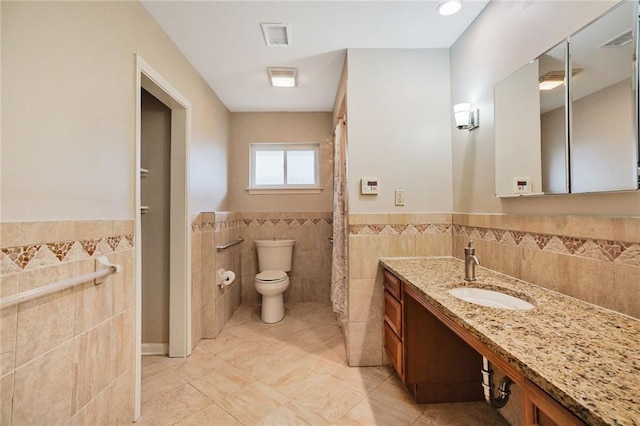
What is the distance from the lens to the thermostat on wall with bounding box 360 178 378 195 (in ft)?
6.29

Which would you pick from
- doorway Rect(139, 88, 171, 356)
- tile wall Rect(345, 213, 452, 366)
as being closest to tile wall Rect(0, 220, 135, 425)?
doorway Rect(139, 88, 171, 356)

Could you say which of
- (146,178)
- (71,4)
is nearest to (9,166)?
(71,4)

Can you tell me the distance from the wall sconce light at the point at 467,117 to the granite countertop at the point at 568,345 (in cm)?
105

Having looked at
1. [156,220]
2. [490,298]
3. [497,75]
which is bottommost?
[490,298]

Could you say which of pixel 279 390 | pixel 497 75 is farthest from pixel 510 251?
pixel 279 390

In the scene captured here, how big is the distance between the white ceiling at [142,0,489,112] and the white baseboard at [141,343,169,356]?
2372mm

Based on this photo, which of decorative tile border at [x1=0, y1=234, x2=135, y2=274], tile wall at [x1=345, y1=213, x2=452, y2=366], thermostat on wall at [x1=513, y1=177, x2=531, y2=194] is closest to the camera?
decorative tile border at [x1=0, y1=234, x2=135, y2=274]

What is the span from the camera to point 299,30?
5.72 feet

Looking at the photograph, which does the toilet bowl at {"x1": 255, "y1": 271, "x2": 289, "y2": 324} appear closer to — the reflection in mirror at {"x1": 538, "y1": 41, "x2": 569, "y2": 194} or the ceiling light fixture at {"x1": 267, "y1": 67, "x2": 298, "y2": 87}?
the ceiling light fixture at {"x1": 267, "y1": 67, "x2": 298, "y2": 87}

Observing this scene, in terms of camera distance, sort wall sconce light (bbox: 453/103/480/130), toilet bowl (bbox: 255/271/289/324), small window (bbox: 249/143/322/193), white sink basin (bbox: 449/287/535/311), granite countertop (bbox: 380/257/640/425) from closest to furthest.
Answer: granite countertop (bbox: 380/257/640/425) → white sink basin (bbox: 449/287/535/311) → wall sconce light (bbox: 453/103/480/130) → toilet bowl (bbox: 255/271/289/324) → small window (bbox: 249/143/322/193)

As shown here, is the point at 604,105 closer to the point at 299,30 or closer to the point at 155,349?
the point at 299,30

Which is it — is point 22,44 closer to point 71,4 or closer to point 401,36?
point 71,4

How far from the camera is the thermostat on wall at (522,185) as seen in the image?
50.1 inches

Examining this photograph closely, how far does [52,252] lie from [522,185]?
2.12 m
